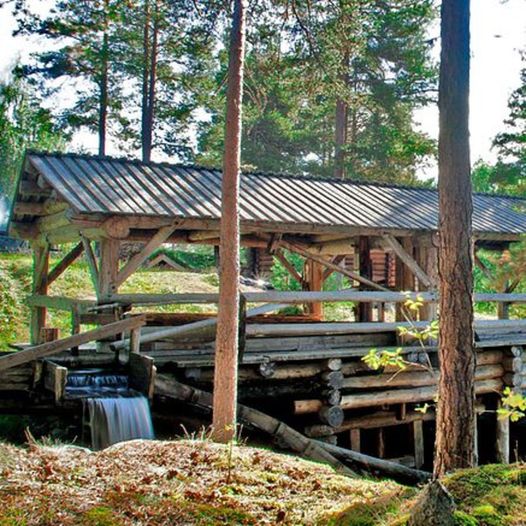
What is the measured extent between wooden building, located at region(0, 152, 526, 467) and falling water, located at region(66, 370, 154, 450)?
0.59 m

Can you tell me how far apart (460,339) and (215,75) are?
23683 mm

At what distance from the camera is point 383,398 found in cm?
1209

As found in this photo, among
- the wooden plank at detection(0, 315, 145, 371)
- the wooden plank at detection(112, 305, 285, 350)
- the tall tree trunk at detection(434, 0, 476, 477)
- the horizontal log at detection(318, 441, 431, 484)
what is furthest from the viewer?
the horizontal log at detection(318, 441, 431, 484)

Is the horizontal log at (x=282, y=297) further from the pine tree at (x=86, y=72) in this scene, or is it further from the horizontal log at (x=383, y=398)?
the pine tree at (x=86, y=72)

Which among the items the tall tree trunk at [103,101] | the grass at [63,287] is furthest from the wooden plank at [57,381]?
the tall tree trunk at [103,101]

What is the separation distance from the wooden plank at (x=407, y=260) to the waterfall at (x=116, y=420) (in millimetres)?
5965

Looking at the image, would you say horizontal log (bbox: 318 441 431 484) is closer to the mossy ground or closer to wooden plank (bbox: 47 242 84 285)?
the mossy ground

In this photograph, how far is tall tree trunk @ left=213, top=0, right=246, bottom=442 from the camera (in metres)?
8.36

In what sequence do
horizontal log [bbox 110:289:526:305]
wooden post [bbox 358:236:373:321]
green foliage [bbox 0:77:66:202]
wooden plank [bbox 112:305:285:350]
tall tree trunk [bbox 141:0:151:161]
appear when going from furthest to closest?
green foliage [bbox 0:77:66:202], tall tree trunk [bbox 141:0:151:161], wooden post [bbox 358:236:373:321], horizontal log [bbox 110:289:526:305], wooden plank [bbox 112:305:285:350]

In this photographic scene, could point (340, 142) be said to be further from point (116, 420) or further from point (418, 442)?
point (116, 420)

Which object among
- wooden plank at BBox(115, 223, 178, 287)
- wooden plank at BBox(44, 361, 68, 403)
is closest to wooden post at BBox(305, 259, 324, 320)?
wooden plank at BBox(115, 223, 178, 287)

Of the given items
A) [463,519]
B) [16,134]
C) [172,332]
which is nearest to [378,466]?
[172,332]

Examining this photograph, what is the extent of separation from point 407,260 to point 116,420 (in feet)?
21.4

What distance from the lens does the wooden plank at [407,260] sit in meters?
12.8
